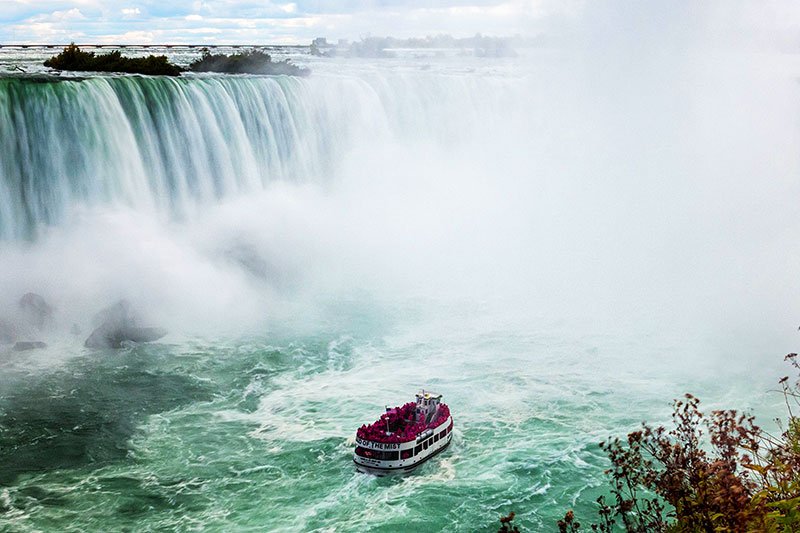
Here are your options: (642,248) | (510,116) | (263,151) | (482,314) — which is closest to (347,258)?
(263,151)

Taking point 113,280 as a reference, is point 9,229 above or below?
above

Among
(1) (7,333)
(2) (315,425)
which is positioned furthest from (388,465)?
(1) (7,333)

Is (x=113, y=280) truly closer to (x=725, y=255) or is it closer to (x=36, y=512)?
(x=36, y=512)

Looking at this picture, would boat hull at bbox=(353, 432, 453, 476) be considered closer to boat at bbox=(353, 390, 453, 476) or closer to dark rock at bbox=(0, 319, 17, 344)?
boat at bbox=(353, 390, 453, 476)

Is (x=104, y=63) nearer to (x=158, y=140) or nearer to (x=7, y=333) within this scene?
(x=158, y=140)

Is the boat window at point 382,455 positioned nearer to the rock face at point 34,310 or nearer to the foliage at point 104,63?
the rock face at point 34,310

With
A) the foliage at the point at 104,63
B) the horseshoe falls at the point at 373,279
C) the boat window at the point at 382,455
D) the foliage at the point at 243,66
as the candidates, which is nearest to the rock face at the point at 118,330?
the horseshoe falls at the point at 373,279

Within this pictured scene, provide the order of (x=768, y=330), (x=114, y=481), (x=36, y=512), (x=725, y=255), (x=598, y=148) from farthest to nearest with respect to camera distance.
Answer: (x=598, y=148)
(x=725, y=255)
(x=768, y=330)
(x=114, y=481)
(x=36, y=512)
